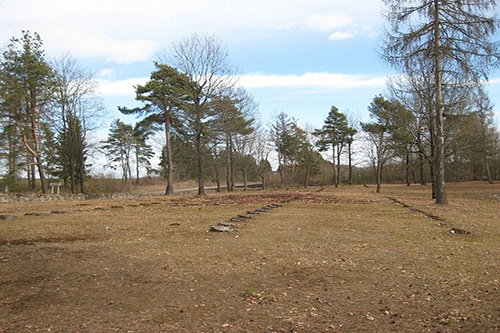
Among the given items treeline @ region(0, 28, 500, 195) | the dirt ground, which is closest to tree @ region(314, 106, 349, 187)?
treeline @ region(0, 28, 500, 195)

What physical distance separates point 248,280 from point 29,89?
2729cm

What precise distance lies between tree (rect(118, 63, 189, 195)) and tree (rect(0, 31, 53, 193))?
261 inches

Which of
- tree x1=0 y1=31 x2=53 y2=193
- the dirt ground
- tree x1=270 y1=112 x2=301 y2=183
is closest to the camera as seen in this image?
the dirt ground

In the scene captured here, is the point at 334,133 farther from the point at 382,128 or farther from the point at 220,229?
the point at 220,229

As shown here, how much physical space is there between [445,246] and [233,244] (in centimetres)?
442

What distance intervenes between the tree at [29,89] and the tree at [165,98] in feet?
21.7

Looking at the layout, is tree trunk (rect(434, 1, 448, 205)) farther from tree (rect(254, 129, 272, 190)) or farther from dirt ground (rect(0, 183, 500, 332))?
tree (rect(254, 129, 272, 190))

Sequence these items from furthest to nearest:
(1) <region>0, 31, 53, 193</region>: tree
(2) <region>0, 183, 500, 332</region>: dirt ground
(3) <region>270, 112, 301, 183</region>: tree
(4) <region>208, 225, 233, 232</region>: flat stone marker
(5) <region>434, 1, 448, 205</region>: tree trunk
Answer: (3) <region>270, 112, 301, 183</region>: tree
(1) <region>0, 31, 53, 193</region>: tree
(5) <region>434, 1, 448, 205</region>: tree trunk
(4) <region>208, 225, 233, 232</region>: flat stone marker
(2) <region>0, 183, 500, 332</region>: dirt ground

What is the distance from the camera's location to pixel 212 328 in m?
3.48

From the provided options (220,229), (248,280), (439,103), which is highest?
(439,103)

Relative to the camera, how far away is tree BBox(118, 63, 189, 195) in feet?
94.0

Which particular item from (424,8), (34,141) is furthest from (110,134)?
(424,8)

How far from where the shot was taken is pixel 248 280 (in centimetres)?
500

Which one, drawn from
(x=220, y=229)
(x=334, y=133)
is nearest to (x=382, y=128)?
(x=334, y=133)
